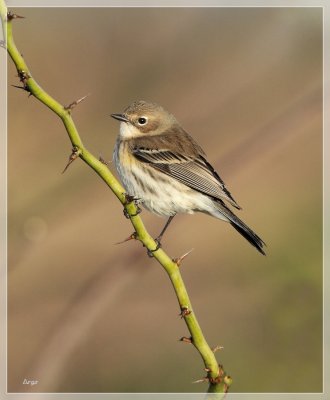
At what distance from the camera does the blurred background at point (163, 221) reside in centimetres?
395

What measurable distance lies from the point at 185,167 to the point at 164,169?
0.19m

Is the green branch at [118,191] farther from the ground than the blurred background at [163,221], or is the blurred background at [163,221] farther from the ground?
the blurred background at [163,221]

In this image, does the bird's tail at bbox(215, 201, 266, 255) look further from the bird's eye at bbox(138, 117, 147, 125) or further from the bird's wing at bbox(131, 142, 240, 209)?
the bird's eye at bbox(138, 117, 147, 125)

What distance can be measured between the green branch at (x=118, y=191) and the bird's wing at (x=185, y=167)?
260 cm

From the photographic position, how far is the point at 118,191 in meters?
2.83

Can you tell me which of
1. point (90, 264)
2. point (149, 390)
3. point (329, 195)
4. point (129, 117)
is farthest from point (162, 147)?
point (90, 264)

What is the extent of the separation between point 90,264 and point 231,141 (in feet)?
11.6

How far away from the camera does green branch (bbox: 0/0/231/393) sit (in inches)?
97.9

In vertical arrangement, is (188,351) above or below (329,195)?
below

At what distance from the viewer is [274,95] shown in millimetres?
11305

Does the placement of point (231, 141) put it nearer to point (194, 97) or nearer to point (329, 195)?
point (194, 97)

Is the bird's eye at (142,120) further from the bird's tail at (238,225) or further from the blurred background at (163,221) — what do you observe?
the bird's tail at (238,225)

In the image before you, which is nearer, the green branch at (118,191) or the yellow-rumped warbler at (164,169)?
the green branch at (118,191)

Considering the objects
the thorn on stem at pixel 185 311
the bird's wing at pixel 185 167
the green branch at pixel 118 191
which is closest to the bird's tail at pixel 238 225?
the bird's wing at pixel 185 167
